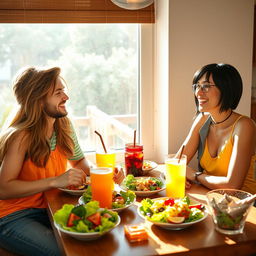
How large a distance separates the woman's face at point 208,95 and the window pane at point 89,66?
79cm

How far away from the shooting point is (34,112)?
1930 mm

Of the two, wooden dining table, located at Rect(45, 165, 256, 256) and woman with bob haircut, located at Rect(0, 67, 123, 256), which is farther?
woman with bob haircut, located at Rect(0, 67, 123, 256)

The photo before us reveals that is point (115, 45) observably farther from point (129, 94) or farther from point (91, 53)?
point (129, 94)

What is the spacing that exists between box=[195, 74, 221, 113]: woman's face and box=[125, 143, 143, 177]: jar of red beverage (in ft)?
1.26

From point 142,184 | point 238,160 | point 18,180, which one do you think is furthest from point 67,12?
point 238,160

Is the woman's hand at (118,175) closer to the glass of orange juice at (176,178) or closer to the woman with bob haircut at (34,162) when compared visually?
the woman with bob haircut at (34,162)

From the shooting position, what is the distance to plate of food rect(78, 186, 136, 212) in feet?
5.10

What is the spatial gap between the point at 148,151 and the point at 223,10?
1.03 meters

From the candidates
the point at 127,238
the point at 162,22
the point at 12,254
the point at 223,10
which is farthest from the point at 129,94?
the point at 127,238

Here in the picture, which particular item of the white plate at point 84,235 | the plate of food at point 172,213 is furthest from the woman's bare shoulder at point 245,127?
the white plate at point 84,235

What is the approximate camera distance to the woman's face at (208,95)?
199cm

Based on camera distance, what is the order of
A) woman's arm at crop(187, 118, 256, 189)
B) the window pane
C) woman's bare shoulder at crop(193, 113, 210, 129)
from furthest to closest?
1. the window pane
2. woman's bare shoulder at crop(193, 113, 210, 129)
3. woman's arm at crop(187, 118, 256, 189)

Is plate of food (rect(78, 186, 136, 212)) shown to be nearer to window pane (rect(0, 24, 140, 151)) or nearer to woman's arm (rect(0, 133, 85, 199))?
woman's arm (rect(0, 133, 85, 199))

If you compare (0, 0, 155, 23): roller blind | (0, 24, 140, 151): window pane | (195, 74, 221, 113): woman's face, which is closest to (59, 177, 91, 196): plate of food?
(195, 74, 221, 113): woman's face
